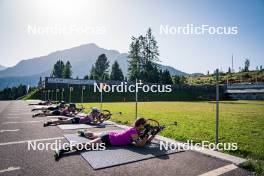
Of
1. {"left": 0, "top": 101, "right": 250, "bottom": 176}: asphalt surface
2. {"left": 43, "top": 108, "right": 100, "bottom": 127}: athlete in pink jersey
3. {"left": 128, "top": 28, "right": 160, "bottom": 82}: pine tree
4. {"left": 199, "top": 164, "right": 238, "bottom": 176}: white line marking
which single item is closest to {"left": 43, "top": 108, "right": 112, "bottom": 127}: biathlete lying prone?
{"left": 43, "top": 108, "right": 100, "bottom": 127}: athlete in pink jersey

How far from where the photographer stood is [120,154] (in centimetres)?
685

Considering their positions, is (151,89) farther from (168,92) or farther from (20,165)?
(20,165)

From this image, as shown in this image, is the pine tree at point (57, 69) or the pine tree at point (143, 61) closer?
the pine tree at point (143, 61)

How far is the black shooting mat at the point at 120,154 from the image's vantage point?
19.8 ft

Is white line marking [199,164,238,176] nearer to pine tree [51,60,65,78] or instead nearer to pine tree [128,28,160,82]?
pine tree [128,28,160,82]

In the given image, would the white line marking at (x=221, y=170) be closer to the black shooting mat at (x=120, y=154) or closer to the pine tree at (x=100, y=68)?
the black shooting mat at (x=120, y=154)

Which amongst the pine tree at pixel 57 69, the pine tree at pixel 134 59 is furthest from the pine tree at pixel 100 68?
the pine tree at pixel 57 69

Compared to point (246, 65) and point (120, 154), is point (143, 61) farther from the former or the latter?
point (246, 65)

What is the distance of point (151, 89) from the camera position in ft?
244

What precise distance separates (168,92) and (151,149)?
223 ft

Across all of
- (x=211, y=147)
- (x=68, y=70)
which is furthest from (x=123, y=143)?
(x=68, y=70)

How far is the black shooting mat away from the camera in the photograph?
604 centimetres

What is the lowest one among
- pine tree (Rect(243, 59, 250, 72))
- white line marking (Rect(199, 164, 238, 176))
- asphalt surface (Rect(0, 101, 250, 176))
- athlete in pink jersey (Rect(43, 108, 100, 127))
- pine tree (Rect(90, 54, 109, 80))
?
white line marking (Rect(199, 164, 238, 176))

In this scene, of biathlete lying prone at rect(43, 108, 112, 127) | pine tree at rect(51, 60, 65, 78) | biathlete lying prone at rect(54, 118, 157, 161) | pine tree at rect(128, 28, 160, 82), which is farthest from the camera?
pine tree at rect(51, 60, 65, 78)
